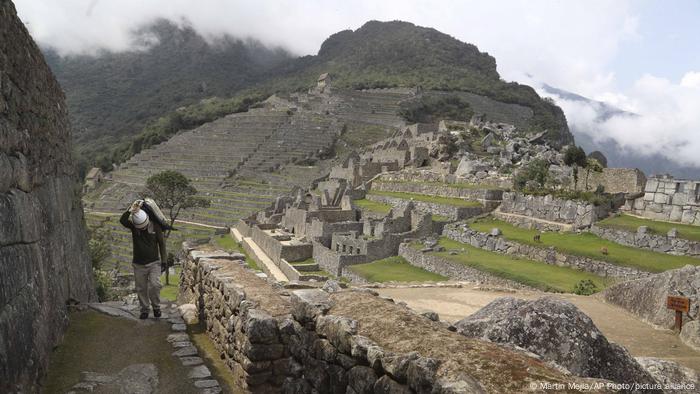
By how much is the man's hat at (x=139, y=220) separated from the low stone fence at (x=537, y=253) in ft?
44.4

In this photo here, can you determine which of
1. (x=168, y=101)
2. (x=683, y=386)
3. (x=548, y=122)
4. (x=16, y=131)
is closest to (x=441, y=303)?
(x=683, y=386)

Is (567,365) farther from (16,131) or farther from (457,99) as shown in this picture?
(457,99)

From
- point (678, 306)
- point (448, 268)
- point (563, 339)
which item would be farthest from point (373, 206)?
point (563, 339)

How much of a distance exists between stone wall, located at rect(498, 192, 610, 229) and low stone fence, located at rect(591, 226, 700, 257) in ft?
5.34

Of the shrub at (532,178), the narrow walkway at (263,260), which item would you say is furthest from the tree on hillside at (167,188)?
the shrub at (532,178)

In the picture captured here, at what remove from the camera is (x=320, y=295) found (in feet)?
16.4

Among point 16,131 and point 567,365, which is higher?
point 16,131

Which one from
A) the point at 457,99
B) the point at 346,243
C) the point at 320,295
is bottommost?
the point at 346,243

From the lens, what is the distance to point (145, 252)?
7.53 metres

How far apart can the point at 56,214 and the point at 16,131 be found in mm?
2436

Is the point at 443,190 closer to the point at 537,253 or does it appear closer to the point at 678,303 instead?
the point at 537,253

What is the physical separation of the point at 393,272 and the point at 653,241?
9203 millimetres

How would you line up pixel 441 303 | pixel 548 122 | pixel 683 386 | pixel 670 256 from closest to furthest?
pixel 683 386
pixel 441 303
pixel 670 256
pixel 548 122

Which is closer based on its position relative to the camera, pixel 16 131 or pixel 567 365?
pixel 567 365
